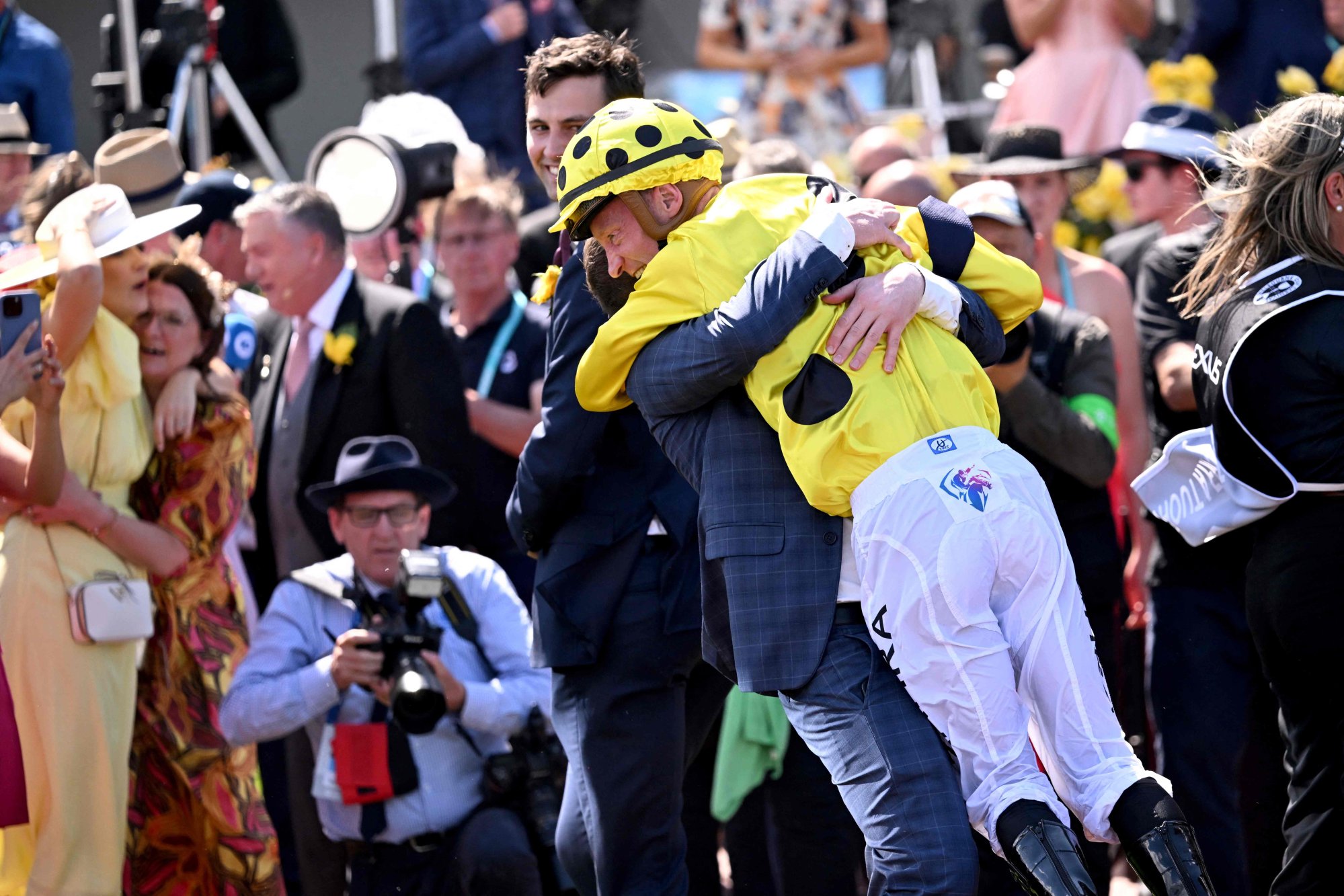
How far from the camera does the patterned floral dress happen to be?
453cm

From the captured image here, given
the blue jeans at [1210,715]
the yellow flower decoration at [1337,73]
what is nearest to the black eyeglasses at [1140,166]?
the yellow flower decoration at [1337,73]

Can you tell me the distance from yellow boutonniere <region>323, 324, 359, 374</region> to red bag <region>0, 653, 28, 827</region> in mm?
1454

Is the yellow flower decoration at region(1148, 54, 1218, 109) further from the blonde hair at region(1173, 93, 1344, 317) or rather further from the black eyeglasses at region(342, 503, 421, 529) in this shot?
the black eyeglasses at region(342, 503, 421, 529)

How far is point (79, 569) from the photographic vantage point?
172 inches

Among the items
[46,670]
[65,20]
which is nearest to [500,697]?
[46,670]

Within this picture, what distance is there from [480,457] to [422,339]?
576 mm

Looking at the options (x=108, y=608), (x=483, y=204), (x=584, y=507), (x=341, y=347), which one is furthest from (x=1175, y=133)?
(x=108, y=608)

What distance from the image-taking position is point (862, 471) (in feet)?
9.65

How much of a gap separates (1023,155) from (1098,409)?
4.91ft

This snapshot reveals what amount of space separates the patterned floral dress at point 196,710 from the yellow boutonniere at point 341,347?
18.2 inches

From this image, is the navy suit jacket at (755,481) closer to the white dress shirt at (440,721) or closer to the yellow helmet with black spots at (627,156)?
the yellow helmet with black spots at (627,156)

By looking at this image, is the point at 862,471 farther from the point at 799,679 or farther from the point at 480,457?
the point at 480,457

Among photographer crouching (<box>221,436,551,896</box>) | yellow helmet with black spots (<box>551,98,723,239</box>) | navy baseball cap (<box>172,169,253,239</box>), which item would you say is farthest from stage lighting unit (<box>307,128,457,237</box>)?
yellow helmet with black spots (<box>551,98,723,239</box>)

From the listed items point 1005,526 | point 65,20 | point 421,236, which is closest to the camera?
point 1005,526
